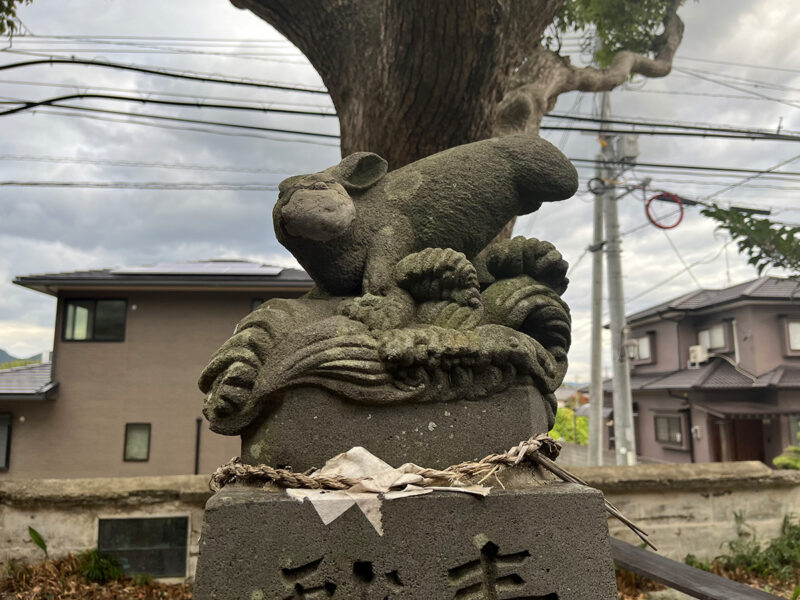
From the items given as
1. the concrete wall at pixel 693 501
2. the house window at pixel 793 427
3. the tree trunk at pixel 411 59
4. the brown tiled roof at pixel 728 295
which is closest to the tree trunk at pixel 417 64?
the tree trunk at pixel 411 59

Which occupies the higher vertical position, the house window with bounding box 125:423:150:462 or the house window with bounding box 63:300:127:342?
the house window with bounding box 63:300:127:342

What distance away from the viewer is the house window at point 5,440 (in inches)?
354

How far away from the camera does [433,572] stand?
4.89 feet

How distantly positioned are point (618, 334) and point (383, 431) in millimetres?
8634

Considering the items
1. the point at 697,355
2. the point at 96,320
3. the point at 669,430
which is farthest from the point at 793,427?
the point at 96,320

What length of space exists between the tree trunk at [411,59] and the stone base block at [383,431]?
2378 millimetres

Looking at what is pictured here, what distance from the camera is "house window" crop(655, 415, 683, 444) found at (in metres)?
14.0

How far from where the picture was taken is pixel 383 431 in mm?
1699

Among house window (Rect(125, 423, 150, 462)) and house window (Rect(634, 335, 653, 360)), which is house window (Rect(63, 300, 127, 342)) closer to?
house window (Rect(125, 423, 150, 462))

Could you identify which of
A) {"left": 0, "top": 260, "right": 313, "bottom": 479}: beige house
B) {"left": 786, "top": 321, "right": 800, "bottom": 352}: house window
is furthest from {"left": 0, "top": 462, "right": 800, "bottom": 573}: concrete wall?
{"left": 786, "top": 321, "right": 800, "bottom": 352}: house window

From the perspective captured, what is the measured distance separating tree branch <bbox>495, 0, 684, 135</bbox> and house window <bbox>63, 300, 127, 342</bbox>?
747cm

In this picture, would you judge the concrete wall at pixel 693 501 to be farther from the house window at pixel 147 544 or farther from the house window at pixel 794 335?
the house window at pixel 794 335

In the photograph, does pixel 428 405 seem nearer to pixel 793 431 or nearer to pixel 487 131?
pixel 487 131

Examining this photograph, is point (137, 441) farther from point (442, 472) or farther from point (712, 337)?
point (712, 337)
